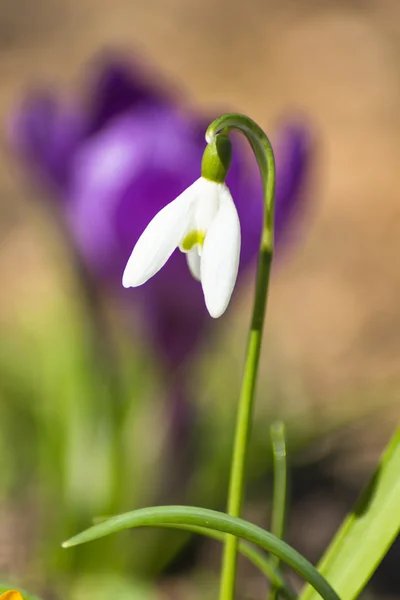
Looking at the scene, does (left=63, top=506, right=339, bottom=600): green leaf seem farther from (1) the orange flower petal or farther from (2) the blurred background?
(2) the blurred background

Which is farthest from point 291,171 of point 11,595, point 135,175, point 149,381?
point 11,595

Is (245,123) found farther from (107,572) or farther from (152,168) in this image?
(107,572)

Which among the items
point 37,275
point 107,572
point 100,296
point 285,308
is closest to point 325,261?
point 285,308

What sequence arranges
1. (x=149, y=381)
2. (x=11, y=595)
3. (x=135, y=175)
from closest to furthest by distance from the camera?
(x=11, y=595) < (x=135, y=175) < (x=149, y=381)

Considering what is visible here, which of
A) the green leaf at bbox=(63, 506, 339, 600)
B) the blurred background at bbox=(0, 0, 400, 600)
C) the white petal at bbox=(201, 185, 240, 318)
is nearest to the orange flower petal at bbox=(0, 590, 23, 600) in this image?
the green leaf at bbox=(63, 506, 339, 600)

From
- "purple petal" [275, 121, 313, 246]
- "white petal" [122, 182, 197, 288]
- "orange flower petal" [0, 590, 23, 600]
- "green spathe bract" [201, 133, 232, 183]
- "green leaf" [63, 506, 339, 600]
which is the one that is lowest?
"orange flower petal" [0, 590, 23, 600]

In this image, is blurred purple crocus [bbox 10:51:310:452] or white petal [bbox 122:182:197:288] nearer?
white petal [bbox 122:182:197:288]

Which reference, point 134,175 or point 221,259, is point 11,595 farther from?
point 134,175
